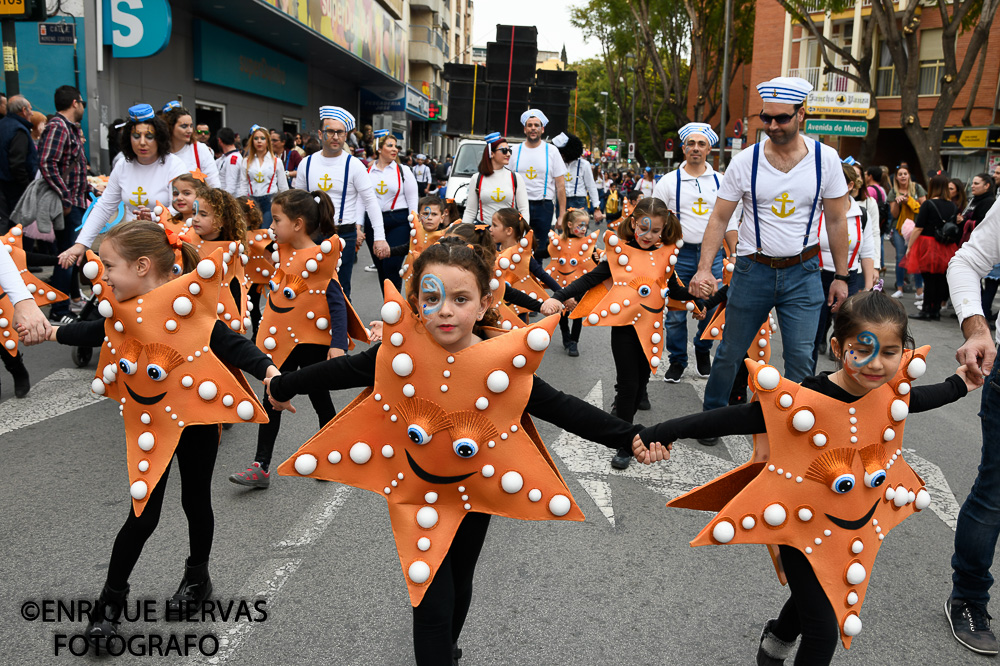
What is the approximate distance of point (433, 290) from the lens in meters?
2.47

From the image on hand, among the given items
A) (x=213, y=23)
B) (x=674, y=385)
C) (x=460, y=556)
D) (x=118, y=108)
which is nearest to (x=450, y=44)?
(x=213, y=23)

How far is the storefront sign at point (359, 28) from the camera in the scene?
2161 cm

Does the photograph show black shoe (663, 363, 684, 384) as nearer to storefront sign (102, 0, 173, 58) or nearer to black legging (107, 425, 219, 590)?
black legging (107, 425, 219, 590)

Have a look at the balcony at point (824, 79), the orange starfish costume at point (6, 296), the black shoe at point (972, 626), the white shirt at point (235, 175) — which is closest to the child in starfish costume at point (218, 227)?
the orange starfish costume at point (6, 296)

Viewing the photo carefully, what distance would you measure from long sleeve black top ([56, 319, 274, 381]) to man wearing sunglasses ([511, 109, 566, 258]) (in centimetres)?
650

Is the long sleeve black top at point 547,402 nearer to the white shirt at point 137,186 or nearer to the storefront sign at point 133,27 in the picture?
the white shirt at point 137,186

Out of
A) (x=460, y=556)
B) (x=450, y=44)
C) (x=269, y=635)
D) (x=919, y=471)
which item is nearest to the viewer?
(x=460, y=556)

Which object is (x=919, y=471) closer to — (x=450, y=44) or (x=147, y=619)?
(x=147, y=619)

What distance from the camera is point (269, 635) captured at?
10.3 ft

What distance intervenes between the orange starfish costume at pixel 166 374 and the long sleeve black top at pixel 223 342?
48 mm

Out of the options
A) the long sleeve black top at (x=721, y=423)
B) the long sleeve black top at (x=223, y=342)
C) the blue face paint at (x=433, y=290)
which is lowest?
the long sleeve black top at (x=721, y=423)

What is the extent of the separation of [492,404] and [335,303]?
2.50m

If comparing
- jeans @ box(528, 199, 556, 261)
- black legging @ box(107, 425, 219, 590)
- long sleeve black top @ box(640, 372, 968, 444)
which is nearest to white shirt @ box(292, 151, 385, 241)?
jeans @ box(528, 199, 556, 261)

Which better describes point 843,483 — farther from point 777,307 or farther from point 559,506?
point 777,307
